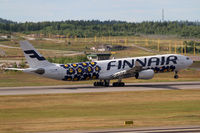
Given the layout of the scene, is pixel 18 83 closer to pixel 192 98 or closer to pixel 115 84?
pixel 115 84

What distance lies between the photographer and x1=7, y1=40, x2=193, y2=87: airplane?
63281mm

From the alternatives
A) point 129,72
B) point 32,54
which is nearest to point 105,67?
point 129,72

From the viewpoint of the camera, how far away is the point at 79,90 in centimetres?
6519

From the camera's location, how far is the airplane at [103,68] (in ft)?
208

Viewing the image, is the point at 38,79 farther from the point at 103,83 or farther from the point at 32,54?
the point at 32,54

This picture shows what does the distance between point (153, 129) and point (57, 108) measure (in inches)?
683

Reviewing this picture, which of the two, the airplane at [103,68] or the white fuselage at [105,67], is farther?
the white fuselage at [105,67]

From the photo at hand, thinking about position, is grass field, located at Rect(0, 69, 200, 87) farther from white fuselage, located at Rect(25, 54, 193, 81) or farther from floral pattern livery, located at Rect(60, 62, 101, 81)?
floral pattern livery, located at Rect(60, 62, 101, 81)

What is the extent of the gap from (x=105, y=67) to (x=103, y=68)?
41 cm

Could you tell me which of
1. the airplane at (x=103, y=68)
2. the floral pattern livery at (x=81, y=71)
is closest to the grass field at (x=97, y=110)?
the airplane at (x=103, y=68)

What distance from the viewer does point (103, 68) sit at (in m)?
69.7

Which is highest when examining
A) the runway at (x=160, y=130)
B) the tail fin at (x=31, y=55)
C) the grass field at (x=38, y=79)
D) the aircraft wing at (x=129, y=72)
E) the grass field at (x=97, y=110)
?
the tail fin at (x=31, y=55)

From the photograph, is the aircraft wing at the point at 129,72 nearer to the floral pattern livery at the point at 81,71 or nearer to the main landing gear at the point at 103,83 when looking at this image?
the main landing gear at the point at 103,83

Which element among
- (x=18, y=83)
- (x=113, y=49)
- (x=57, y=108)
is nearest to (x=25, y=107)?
(x=57, y=108)
